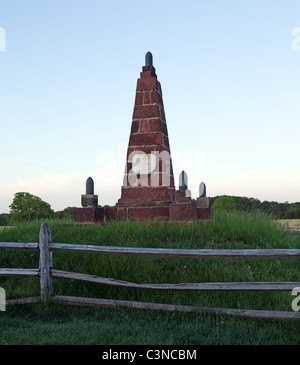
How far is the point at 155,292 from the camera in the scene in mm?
5438

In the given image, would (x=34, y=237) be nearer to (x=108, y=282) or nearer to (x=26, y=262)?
(x=26, y=262)

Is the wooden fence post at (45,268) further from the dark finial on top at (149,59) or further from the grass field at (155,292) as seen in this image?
the dark finial on top at (149,59)

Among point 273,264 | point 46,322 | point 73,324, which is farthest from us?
point 273,264

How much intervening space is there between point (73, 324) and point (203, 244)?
141 inches

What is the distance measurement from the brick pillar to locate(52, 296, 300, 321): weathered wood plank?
4364 millimetres

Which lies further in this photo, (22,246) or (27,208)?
(27,208)

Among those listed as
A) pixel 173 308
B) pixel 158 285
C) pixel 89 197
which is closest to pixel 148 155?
pixel 89 197

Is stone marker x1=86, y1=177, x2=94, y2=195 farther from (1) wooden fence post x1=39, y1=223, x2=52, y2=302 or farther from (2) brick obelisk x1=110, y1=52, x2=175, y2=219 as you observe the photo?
(1) wooden fence post x1=39, y1=223, x2=52, y2=302

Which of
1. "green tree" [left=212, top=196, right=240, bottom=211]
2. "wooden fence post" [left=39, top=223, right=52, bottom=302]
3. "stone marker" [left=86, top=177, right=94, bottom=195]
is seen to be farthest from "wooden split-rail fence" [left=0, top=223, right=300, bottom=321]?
"green tree" [left=212, top=196, right=240, bottom=211]

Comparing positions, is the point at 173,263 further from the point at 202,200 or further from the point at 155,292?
the point at 202,200

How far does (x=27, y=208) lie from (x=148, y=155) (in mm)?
10798

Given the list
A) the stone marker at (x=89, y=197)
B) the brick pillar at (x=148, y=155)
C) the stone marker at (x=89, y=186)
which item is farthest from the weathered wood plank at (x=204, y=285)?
the stone marker at (x=89, y=186)
